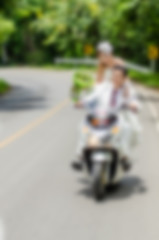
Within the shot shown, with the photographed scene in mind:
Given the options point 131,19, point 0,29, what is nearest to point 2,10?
point 0,29

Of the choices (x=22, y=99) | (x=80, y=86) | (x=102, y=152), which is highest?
(x=22, y=99)

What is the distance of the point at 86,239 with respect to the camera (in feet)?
23.4

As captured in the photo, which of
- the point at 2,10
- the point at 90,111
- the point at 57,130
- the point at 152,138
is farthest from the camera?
the point at 2,10

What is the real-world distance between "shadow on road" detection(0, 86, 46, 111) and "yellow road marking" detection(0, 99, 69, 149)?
1025 mm

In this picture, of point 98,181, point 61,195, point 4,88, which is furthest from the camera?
point 4,88

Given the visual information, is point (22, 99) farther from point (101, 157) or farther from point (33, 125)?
point (101, 157)

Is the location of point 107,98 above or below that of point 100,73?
below

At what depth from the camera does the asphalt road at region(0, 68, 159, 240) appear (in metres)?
7.57

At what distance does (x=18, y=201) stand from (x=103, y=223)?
144 centimetres

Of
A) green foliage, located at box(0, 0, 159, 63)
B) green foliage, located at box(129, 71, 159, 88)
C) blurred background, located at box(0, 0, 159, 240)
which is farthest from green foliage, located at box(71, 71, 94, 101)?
green foliage, located at box(129, 71, 159, 88)

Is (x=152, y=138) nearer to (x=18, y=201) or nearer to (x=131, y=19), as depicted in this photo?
(x=18, y=201)

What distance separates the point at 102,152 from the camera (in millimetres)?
9219

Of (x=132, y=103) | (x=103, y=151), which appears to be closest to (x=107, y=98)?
(x=132, y=103)

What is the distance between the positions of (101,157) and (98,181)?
28cm
